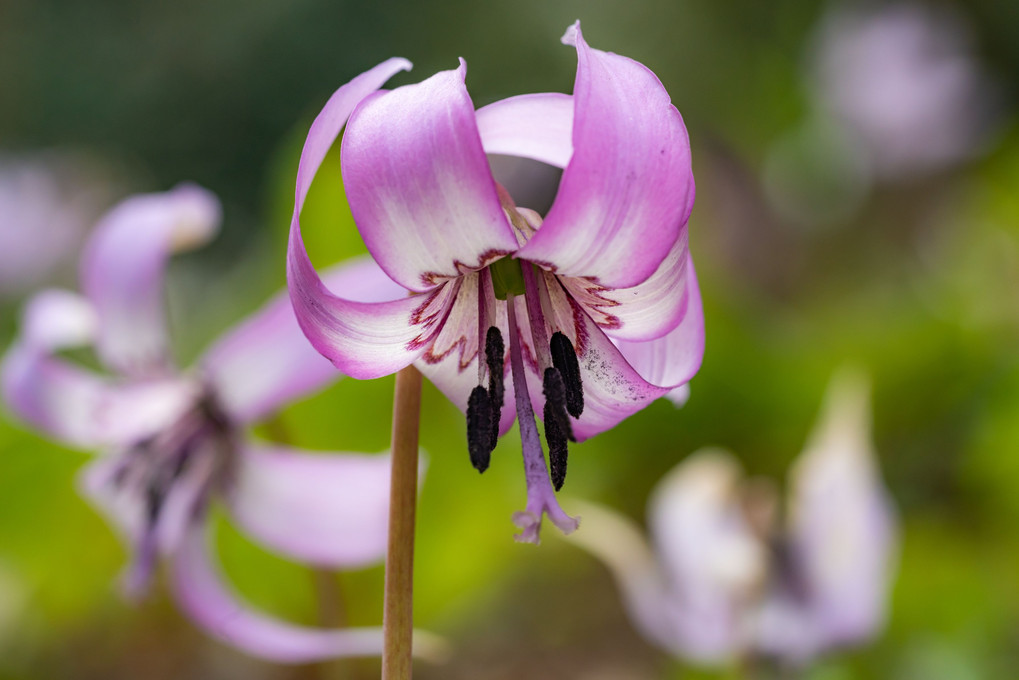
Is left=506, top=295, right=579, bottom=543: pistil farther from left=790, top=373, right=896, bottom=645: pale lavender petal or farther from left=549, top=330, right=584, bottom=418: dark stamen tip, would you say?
left=790, top=373, right=896, bottom=645: pale lavender petal

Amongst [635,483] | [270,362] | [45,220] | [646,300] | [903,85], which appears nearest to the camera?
[646,300]

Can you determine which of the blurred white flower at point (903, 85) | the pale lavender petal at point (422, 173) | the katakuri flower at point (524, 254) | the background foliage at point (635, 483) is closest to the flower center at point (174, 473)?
the background foliage at point (635, 483)

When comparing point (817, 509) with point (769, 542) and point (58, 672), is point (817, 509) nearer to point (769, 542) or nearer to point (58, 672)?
point (769, 542)

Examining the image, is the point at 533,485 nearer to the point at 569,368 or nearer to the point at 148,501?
the point at 569,368

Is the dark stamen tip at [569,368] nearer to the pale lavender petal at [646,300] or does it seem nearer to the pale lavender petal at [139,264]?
the pale lavender petal at [646,300]

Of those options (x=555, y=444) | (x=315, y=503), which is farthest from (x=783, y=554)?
(x=555, y=444)
